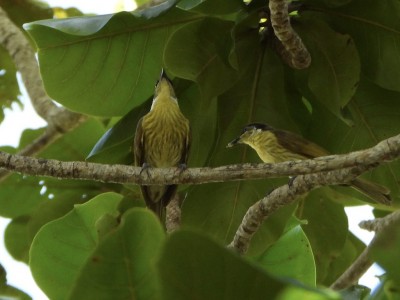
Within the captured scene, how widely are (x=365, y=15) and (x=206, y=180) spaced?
32.7 inches

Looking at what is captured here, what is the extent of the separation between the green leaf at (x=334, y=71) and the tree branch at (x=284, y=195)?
0.39 metres

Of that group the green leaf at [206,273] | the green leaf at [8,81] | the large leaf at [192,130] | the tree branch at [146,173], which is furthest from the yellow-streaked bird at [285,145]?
the green leaf at [8,81]

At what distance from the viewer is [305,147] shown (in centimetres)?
253

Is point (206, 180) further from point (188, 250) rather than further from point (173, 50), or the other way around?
point (188, 250)

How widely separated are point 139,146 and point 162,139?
1.19 feet

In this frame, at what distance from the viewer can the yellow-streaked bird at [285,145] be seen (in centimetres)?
239

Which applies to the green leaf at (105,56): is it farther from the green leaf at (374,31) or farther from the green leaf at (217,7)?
the green leaf at (374,31)

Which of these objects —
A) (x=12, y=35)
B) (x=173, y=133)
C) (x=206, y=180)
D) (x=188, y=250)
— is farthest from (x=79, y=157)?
(x=188, y=250)

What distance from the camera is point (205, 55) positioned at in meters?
2.24

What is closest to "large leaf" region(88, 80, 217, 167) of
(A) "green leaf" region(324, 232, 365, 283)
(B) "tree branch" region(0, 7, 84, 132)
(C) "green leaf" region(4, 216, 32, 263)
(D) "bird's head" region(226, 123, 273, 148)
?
(D) "bird's head" region(226, 123, 273, 148)

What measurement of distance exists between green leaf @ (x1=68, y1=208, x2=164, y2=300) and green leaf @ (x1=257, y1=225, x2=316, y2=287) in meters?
0.82

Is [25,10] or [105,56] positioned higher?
[105,56]

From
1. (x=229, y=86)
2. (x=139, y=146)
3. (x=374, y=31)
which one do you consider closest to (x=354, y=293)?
(x=229, y=86)

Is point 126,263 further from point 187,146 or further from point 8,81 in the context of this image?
point 8,81
